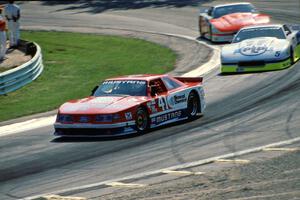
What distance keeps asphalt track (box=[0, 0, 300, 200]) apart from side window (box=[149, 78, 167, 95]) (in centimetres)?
83

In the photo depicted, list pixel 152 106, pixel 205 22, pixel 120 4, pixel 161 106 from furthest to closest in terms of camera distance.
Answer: pixel 120 4 < pixel 205 22 < pixel 161 106 < pixel 152 106

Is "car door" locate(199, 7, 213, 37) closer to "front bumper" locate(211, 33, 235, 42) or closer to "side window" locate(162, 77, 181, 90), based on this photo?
"front bumper" locate(211, 33, 235, 42)

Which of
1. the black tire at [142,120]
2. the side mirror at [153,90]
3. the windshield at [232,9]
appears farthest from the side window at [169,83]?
the windshield at [232,9]

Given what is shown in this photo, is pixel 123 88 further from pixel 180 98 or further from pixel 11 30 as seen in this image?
pixel 11 30

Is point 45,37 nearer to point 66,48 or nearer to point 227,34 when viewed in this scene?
point 66,48

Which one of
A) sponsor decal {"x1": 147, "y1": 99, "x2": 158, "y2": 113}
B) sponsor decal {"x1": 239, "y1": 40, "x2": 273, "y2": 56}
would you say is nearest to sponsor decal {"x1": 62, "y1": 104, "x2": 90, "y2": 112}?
sponsor decal {"x1": 147, "y1": 99, "x2": 158, "y2": 113}

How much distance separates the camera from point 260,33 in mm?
26125

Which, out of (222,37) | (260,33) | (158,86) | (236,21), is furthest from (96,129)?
(236,21)

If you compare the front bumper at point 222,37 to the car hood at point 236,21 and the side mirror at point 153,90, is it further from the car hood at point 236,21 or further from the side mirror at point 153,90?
the side mirror at point 153,90

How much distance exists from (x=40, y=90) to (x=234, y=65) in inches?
220

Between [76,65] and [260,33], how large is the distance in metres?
6.35

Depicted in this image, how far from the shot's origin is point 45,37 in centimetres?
3562

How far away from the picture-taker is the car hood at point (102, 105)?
1656 centimetres

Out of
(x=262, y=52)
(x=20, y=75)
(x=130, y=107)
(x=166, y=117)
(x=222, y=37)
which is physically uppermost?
(x=130, y=107)
